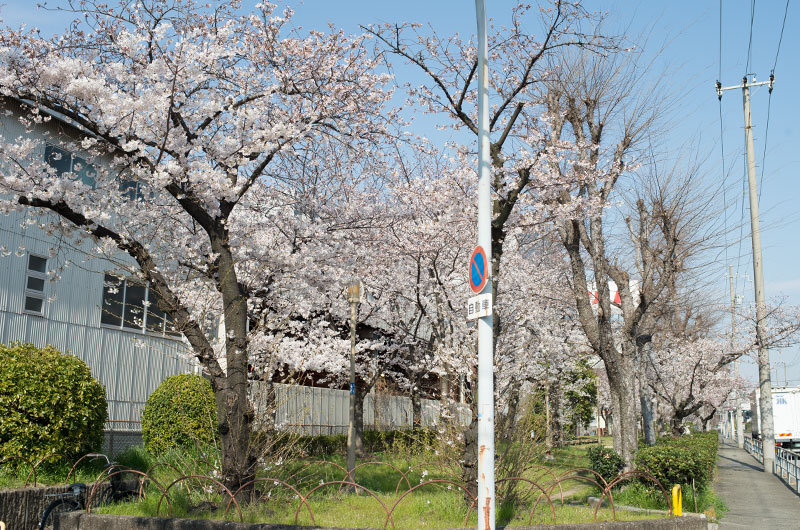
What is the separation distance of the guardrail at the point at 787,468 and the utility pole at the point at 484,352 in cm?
1472

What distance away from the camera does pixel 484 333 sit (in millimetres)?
7480

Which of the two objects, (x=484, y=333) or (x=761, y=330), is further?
(x=761, y=330)

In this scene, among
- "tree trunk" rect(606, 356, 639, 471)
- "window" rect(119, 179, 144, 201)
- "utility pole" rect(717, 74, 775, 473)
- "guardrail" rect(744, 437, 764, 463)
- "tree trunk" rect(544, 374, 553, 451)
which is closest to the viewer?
"tree trunk" rect(544, 374, 553, 451)

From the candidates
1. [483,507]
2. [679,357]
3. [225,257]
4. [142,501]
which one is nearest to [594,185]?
[225,257]

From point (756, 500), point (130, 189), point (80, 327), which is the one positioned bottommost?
point (756, 500)

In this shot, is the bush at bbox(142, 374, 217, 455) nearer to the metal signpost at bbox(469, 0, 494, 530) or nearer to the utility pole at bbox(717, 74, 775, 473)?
the metal signpost at bbox(469, 0, 494, 530)

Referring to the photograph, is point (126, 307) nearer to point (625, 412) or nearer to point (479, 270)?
point (625, 412)

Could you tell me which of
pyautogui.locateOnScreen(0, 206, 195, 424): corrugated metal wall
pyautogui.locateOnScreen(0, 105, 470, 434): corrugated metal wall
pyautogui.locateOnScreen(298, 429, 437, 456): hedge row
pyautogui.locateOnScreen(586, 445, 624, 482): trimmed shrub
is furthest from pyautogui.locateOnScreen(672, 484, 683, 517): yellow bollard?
pyautogui.locateOnScreen(0, 206, 195, 424): corrugated metal wall

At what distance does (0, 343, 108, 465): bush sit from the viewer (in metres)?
10.0

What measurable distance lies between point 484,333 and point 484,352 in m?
0.21

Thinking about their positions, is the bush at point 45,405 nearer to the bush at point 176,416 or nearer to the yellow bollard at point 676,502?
the bush at point 176,416

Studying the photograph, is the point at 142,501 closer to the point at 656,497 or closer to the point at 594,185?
the point at 656,497

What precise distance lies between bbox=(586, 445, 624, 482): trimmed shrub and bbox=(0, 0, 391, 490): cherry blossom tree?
8550mm

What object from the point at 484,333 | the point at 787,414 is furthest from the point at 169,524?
the point at 787,414
